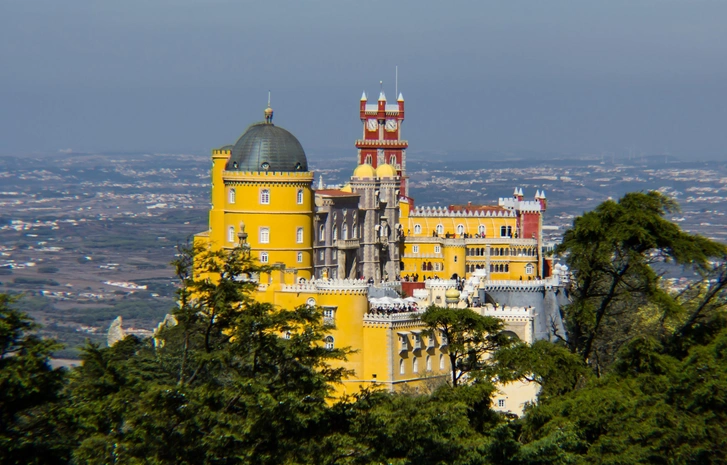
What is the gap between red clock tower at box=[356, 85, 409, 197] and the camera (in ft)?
419

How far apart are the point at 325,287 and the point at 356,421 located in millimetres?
23071

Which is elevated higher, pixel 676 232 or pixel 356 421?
pixel 676 232

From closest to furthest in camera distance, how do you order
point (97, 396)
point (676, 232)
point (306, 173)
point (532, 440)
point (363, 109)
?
point (97, 396) < point (532, 440) < point (676, 232) < point (306, 173) < point (363, 109)

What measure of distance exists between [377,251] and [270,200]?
13877 mm

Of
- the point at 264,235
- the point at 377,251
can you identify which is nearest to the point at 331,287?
the point at 264,235

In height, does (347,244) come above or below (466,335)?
above

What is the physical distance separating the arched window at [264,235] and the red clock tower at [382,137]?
3251 cm

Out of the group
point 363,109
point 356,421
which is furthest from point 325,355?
point 363,109

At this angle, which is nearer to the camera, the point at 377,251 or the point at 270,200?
the point at 270,200

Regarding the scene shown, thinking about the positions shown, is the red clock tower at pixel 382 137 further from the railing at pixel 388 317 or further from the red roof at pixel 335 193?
the railing at pixel 388 317

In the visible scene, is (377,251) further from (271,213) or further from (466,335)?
(466,335)

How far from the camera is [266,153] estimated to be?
95.4m

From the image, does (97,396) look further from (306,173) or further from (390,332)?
(306,173)

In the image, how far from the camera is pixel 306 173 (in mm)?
95500
